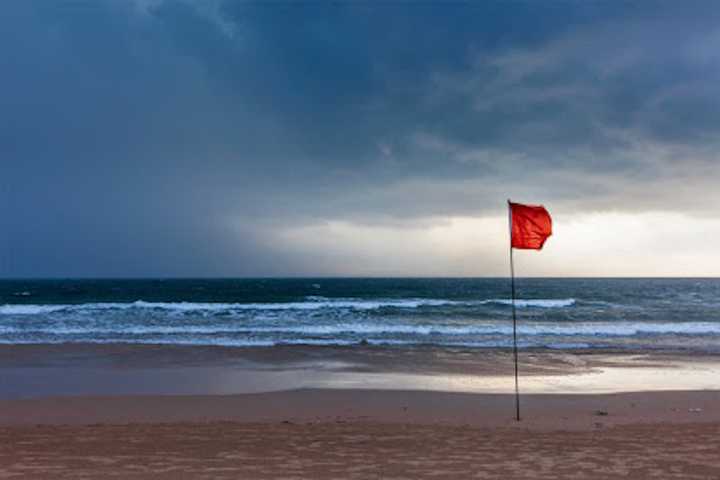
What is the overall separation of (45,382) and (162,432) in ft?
22.6

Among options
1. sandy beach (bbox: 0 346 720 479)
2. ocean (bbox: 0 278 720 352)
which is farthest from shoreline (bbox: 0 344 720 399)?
ocean (bbox: 0 278 720 352)

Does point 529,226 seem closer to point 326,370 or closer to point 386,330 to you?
point 326,370

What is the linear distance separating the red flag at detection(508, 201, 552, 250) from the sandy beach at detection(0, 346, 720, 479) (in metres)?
3.00

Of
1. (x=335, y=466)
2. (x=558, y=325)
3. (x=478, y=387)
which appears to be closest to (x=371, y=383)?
(x=478, y=387)

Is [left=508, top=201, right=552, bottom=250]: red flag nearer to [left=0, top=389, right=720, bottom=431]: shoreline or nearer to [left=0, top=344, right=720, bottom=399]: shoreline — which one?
[left=0, top=389, right=720, bottom=431]: shoreline

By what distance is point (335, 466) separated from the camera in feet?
21.9

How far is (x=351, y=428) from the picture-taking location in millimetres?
8977

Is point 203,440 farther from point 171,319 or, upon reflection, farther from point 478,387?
point 171,319

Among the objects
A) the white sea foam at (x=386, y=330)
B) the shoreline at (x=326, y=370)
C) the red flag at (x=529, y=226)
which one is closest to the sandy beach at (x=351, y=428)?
the shoreline at (x=326, y=370)

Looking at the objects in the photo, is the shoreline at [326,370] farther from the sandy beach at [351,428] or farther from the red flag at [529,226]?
the red flag at [529,226]

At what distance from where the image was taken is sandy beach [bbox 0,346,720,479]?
6633mm

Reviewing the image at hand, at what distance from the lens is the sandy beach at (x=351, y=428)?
663 cm

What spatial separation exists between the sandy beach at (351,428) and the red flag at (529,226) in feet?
9.83

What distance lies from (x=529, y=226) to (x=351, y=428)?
4340mm
